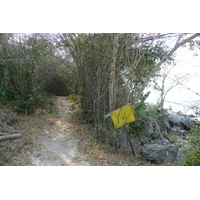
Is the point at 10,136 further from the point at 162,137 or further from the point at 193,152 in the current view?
the point at 162,137

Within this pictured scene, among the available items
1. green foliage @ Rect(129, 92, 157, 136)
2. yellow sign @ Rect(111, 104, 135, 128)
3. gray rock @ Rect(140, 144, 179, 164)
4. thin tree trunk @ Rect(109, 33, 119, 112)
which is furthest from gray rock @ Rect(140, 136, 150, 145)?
yellow sign @ Rect(111, 104, 135, 128)

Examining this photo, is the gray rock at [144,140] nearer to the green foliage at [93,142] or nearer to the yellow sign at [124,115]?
the green foliage at [93,142]

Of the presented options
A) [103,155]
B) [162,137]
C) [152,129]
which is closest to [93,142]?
[103,155]

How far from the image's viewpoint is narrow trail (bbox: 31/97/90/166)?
2918mm

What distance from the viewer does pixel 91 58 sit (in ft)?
13.6

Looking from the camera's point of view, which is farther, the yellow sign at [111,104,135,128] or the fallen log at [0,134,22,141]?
the fallen log at [0,134,22,141]

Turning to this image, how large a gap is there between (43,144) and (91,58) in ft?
7.37

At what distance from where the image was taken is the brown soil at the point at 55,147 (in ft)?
9.55

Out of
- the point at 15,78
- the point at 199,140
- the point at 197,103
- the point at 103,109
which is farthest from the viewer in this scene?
the point at 15,78

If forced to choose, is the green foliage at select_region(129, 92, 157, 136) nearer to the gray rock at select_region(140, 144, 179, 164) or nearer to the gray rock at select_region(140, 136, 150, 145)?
the gray rock at select_region(140, 136, 150, 145)
